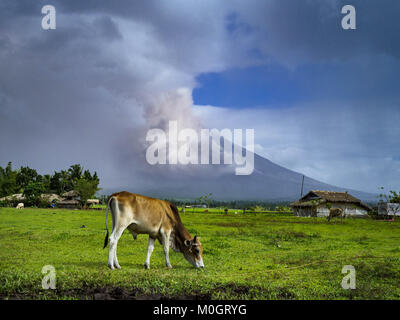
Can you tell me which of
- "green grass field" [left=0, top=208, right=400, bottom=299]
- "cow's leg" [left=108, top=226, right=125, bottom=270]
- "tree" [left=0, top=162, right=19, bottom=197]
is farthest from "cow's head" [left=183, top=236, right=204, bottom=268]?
"tree" [left=0, top=162, right=19, bottom=197]

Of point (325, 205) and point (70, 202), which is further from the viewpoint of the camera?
point (70, 202)

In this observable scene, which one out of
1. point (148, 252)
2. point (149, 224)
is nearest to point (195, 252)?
point (148, 252)

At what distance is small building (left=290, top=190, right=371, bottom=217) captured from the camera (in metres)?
51.8

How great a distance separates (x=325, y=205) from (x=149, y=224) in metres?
48.7

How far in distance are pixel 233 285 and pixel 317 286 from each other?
5.42 ft

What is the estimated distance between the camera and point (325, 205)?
52.2m

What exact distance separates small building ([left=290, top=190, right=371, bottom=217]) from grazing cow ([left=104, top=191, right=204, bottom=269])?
150 feet

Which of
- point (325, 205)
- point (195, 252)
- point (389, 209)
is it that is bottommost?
point (389, 209)

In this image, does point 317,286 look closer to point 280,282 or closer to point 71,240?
point 280,282

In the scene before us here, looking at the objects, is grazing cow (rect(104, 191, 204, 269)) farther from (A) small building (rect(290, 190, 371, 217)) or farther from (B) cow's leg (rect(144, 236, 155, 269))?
(A) small building (rect(290, 190, 371, 217))

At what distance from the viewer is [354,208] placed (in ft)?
179

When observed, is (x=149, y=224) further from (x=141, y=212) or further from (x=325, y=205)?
(x=325, y=205)

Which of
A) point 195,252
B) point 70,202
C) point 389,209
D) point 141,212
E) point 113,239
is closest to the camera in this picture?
point 113,239
